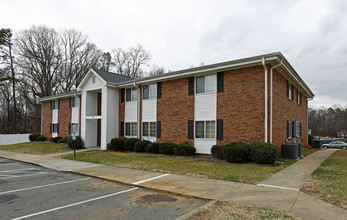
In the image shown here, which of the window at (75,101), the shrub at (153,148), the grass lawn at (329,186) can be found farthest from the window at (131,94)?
the grass lawn at (329,186)

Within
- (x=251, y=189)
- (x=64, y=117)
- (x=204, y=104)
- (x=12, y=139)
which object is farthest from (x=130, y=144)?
(x=12, y=139)

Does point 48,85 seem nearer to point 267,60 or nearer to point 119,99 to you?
point 119,99

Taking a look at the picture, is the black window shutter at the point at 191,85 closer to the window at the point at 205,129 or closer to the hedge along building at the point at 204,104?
the hedge along building at the point at 204,104

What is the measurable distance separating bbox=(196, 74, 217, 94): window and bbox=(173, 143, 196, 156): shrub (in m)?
3.51

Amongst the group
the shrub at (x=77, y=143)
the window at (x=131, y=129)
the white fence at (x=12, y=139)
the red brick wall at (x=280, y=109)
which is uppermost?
the red brick wall at (x=280, y=109)

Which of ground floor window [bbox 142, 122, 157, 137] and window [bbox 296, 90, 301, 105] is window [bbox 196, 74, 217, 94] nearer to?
ground floor window [bbox 142, 122, 157, 137]

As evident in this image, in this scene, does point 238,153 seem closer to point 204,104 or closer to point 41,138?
point 204,104

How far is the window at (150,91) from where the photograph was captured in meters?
17.1

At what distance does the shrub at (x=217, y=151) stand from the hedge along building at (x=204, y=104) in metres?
0.55

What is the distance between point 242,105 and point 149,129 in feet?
24.6

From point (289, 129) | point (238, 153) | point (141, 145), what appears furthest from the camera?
point (141, 145)

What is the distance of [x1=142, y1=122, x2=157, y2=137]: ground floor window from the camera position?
1691cm

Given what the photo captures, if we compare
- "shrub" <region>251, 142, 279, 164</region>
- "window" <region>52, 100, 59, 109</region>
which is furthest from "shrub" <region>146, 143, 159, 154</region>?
"window" <region>52, 100, 59, 109</region>

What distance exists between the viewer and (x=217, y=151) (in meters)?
12.7
